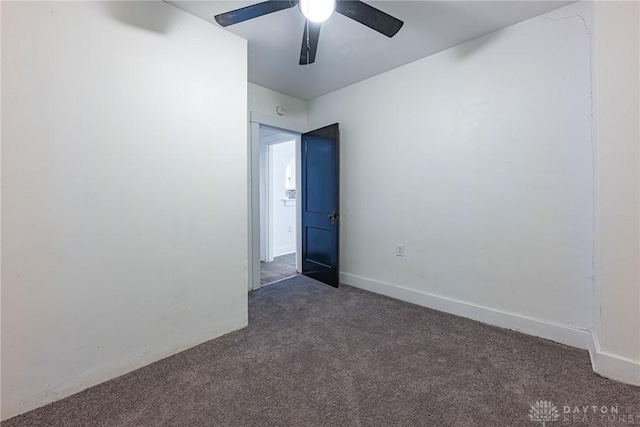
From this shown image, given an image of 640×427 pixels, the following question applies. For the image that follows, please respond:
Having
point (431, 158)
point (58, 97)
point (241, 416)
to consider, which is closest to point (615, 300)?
point (431, 158)

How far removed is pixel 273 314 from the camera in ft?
8.67

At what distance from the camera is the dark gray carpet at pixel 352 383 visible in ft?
4.52

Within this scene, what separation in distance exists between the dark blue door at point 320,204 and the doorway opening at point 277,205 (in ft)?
1.20

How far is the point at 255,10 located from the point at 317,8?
1.25ft

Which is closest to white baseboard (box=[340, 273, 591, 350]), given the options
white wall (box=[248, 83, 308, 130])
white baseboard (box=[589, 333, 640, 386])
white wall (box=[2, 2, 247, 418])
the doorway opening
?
white baseboard (box=[589, 333, 640, 386])

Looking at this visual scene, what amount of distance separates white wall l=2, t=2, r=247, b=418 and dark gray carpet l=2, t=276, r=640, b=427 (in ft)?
0.83

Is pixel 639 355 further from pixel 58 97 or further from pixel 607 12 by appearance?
pixel 58 97

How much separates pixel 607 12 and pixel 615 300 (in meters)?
1.73

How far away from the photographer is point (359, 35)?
2.34 metres

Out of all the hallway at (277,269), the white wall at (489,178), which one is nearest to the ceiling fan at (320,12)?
the white wall at (489,178)

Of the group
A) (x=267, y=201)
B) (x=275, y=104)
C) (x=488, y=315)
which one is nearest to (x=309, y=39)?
(x=275, y=104)

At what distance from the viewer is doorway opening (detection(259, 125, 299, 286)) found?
174 inches

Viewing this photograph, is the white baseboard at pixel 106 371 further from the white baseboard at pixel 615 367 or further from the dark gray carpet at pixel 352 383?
the white baseboard at pixel 615 367

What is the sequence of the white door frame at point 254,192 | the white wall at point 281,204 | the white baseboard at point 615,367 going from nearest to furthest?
the white baseboard at point 615,367 < the white door frame at point 254,192 < the white wall at point 281,204
